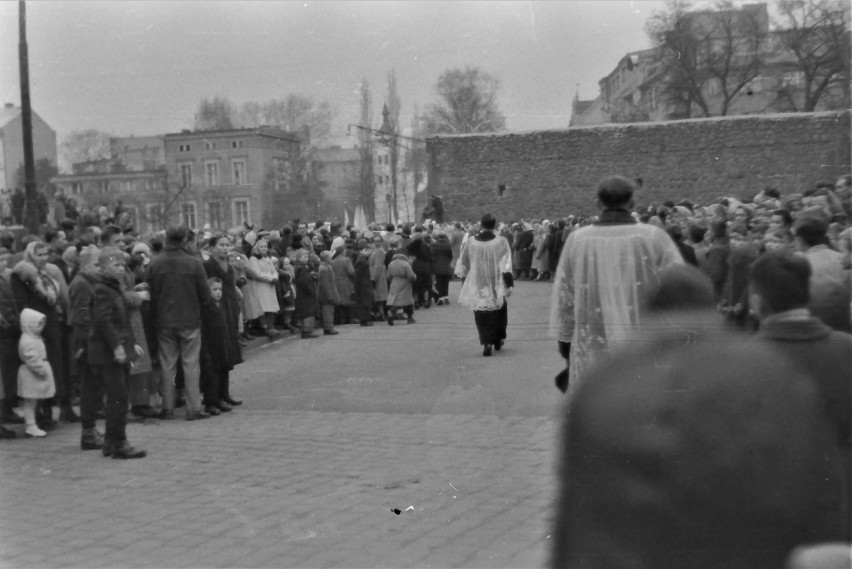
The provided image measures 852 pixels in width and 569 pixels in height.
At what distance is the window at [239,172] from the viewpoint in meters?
5.06

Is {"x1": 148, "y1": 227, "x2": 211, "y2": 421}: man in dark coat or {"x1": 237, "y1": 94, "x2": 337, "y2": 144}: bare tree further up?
{"x1": 237, "y1": 94, "x2": 337, "y2": 144}: bare tree

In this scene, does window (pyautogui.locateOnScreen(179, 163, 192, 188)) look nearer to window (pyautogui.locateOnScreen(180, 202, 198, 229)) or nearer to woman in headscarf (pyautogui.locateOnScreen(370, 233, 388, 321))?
window (pyautogui.locateOnScreen(180, 202, 198, 229))

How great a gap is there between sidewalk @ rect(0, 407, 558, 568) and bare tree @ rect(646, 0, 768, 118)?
2.15 m

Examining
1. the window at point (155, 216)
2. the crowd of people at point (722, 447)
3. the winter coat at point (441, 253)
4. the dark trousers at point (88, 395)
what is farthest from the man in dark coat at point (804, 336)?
the winter coat at point (441, 253)

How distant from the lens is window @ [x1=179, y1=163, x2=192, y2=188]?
5.11 meters

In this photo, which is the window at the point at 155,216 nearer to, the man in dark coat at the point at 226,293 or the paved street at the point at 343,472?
the paved street at the point at 343,472

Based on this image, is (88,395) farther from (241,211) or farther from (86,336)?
(241,211)

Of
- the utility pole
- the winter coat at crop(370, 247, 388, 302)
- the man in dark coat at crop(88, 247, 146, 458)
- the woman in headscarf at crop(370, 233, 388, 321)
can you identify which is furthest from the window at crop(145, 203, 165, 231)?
the winter coat at crop(370, 247, 388, 302)

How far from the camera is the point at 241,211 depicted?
211 inches

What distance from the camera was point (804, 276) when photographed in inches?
98.5

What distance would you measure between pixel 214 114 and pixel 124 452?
274cm

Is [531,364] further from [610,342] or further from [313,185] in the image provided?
[610,342]

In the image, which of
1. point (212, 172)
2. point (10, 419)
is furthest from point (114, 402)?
point (212, 172)

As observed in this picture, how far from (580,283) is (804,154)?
1120 mm
